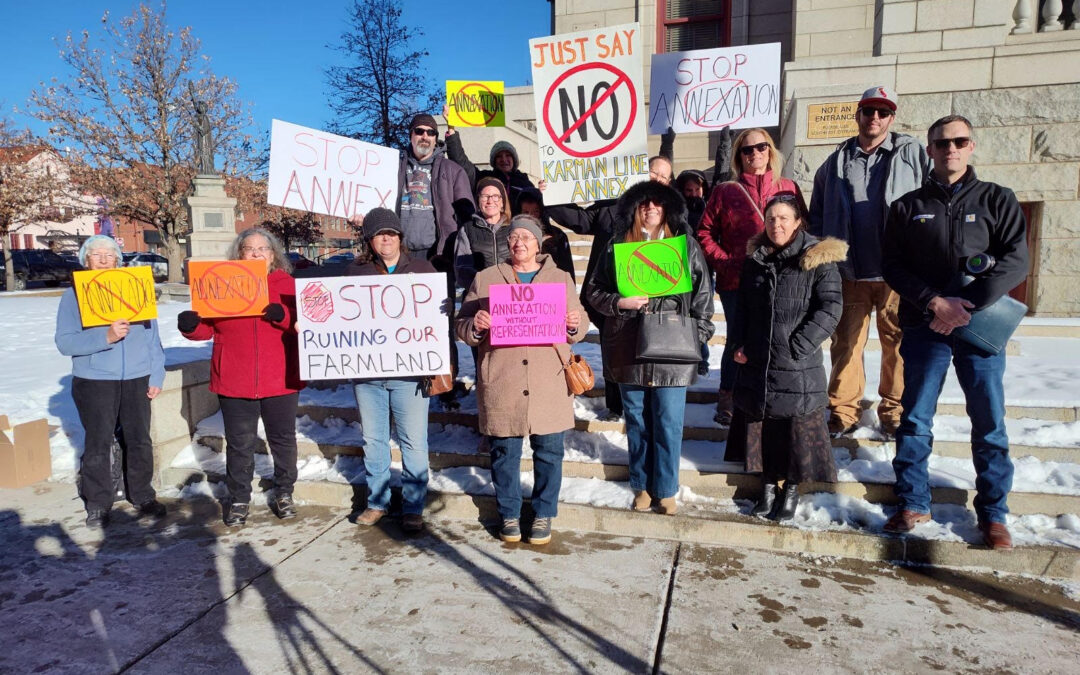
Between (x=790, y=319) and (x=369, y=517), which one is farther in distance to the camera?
(x=369, y=517)

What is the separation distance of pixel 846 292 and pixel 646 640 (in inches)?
112

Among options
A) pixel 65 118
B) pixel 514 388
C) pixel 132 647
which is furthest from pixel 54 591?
pixel 65 118

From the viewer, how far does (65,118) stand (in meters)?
23.3

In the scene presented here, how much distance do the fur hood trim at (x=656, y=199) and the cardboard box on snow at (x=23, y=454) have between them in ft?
15.7

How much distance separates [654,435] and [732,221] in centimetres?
165

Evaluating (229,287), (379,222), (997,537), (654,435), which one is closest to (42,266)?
(229,287)

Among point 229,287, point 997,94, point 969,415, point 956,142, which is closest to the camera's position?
point 956,142

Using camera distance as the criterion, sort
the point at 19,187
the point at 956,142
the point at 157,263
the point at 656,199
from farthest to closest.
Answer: the point at 157,263 < the point at 19,187 < the point at 656,199 < the point at 956,142

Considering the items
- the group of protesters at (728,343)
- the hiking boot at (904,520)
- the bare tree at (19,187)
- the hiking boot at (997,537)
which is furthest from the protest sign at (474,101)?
the bare tree at (19,187)

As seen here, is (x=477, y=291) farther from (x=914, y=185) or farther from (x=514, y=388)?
(x=914, y=185)

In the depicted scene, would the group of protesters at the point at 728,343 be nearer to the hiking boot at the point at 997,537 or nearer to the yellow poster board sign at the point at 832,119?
the hiking boot at the point at 997,537

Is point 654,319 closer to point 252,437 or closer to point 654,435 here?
point 654,435

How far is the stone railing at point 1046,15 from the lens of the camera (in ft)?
26.0

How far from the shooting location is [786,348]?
373 cm
